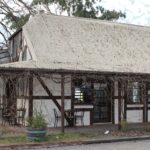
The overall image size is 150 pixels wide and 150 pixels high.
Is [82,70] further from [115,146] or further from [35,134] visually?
[115,146]

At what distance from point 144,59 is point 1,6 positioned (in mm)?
10400

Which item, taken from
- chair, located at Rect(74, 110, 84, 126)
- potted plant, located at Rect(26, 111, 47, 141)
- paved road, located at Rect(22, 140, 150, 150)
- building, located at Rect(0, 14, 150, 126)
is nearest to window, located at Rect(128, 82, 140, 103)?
building, located at Rect(0, 14, 150, 126)

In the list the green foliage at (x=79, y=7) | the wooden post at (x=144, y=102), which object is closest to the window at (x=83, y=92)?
the wooden post at (x=144, y=102)

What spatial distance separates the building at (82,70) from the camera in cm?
1802

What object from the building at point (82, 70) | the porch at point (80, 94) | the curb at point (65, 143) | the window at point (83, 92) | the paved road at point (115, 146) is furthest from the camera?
the window at point (83, 92)

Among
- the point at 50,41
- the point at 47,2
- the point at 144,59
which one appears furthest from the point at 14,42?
the point at 47,2

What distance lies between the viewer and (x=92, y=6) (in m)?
38.5

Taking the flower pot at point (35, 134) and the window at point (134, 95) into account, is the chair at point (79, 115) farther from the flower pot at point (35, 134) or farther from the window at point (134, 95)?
the flower pot at point (35, 134)

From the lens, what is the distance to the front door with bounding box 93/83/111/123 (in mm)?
20422

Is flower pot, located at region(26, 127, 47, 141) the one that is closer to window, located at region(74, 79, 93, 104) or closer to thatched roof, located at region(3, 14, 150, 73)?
thatched roof, located at region(3, 14, 150, 73)

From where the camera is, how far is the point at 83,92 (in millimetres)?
19859

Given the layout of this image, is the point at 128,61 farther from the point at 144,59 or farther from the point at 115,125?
the point at 115,125

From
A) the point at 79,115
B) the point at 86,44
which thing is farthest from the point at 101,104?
the point at 86,44

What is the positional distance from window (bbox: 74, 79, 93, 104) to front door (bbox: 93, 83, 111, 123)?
42cm
